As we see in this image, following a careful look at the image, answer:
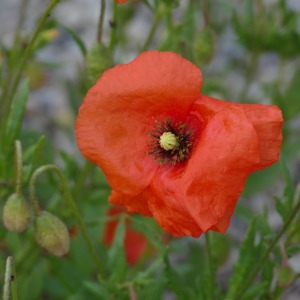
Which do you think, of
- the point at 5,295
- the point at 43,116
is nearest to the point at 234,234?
the point at 43,116

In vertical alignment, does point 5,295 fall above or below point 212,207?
below

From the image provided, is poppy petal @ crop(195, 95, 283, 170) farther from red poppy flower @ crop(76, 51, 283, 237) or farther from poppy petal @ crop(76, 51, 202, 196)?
poppy petal @ crop(76, 51, 202, 196)

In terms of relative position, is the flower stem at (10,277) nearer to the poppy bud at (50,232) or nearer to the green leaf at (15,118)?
the poppy bud at (50,232)

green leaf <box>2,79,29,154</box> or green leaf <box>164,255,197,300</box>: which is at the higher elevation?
green leaf <box>2,79,29,154</box>

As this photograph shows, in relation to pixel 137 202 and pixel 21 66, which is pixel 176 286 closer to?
pixel 137 202

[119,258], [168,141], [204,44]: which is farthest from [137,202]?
[204,44]

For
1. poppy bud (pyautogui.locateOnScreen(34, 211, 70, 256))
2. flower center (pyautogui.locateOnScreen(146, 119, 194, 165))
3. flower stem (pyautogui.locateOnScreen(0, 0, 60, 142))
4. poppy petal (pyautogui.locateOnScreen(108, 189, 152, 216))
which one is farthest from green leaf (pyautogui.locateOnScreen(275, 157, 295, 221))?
flower stem (pyautogui.locateOnScreen(0, 0, 60, 142))

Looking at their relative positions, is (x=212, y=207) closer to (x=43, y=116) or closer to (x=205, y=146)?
(x=205, y=146)
